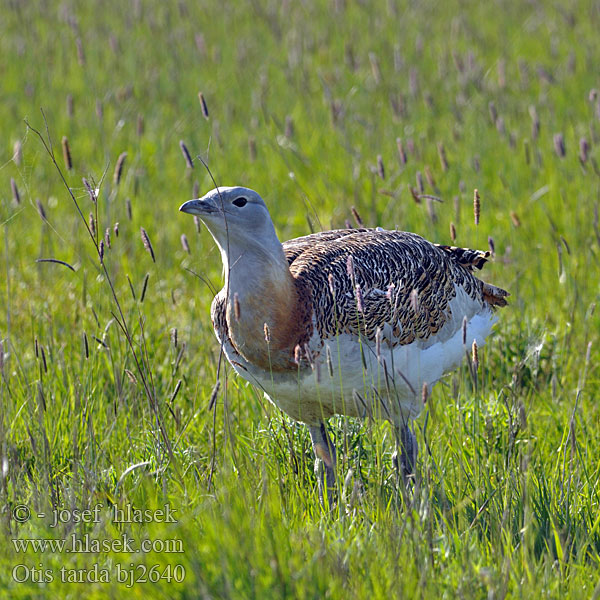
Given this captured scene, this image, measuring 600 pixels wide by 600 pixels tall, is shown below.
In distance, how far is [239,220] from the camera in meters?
2.97

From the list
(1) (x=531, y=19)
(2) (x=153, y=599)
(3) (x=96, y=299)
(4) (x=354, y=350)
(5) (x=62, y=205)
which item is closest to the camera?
(2) (x=153, y=599)

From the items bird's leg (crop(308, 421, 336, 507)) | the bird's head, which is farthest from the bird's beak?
bird's leg (crop(308, 421, 336, 507))

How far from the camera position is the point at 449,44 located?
8047 mm

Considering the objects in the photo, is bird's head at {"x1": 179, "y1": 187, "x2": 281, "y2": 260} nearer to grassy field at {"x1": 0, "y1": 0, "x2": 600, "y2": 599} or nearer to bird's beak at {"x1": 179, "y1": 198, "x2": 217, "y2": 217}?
bird's beak at {"x1": 179, "y1": 198, "x2": 217, "y2": 217}

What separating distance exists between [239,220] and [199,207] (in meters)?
0.15

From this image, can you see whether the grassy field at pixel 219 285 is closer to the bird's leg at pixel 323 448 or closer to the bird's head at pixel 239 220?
the bird's leg at pixel 323 448

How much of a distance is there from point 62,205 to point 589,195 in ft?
10.3

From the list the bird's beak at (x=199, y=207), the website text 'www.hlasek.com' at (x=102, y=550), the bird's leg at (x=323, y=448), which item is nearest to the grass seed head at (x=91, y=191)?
the bird's beak at (x=199, y=207)

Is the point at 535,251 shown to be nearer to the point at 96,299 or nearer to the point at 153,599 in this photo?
the point at 96,299

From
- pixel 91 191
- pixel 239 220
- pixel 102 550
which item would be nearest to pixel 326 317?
pixel 239 220

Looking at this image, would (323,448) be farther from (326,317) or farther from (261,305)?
(261,305)

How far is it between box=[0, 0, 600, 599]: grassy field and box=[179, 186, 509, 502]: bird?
153 mm

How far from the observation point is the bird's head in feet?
9.64

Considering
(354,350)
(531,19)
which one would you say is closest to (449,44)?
(531,19)
